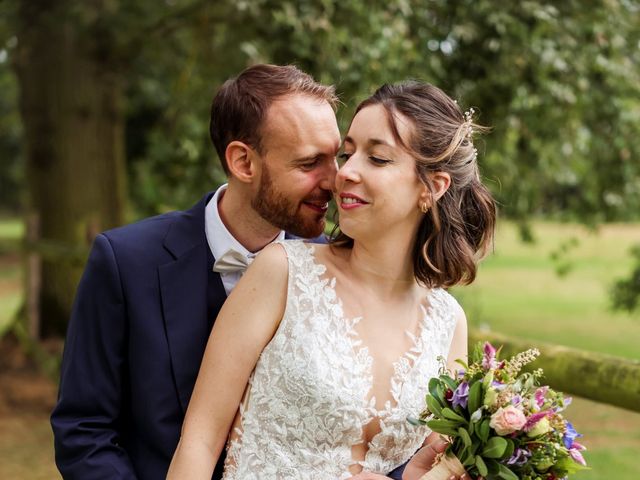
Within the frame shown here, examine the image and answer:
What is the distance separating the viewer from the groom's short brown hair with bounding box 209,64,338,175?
9.45 ft

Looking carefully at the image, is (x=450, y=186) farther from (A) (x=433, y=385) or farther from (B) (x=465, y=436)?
(B) (x=465, y=436)

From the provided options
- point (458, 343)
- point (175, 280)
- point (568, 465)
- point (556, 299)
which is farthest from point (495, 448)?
point (556, 299)

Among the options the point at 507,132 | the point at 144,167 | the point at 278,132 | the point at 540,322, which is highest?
the point at 278,132

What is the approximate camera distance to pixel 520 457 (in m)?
2.19

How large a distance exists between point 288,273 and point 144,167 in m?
6.31

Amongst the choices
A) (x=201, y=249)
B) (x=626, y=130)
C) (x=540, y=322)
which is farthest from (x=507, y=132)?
(x=540, y=322)

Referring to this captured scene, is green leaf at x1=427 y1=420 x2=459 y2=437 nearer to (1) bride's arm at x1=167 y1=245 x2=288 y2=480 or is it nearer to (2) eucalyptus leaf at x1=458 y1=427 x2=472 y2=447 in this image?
(2) eucalyptus leaf at x1=458 y1=427 x2=472 y2=447

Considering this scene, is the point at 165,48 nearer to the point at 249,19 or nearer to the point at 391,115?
the point at 249,19

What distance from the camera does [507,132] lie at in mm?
6617

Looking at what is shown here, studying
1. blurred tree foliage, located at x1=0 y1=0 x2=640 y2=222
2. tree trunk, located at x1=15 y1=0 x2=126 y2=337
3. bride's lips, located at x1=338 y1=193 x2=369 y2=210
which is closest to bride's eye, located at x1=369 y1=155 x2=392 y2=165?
bride's lips, located at x1=338 y1=193 x2=369 y2=210

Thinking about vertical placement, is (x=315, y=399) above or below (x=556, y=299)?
above

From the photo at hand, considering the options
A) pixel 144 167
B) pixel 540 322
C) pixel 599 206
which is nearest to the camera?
pixel 599 206

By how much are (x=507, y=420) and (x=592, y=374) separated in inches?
58.0

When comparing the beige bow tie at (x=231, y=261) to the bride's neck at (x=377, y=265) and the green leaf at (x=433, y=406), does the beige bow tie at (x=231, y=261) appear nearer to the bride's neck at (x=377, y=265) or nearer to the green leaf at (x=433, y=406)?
the bride's neck at (x=377, y=265)
